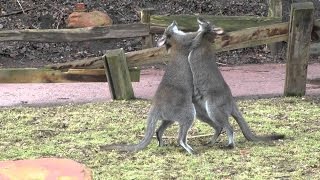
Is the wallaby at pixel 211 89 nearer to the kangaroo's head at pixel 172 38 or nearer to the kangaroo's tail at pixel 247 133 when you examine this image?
the kangaroo's tail at pixel 247 133

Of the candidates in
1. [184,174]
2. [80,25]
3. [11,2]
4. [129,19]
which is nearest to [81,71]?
[184,174]

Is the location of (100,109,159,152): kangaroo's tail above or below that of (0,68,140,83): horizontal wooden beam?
above

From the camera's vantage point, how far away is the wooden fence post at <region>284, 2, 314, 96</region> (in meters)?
8.98

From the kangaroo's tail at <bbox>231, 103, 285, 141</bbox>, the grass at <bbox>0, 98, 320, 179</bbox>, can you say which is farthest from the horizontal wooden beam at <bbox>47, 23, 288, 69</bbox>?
the kangaroo's tail at <bbox>231, 103, 285, 141</bbox>

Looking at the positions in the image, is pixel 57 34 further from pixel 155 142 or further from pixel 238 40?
pixel 155 142

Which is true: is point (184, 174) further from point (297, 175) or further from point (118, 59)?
point (118, 59)

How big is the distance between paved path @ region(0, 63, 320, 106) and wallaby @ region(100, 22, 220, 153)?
10.9 feet

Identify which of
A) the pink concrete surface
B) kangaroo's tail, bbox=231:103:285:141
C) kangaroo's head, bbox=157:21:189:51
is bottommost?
kangaroo's tail, bbox=231:103:285:141

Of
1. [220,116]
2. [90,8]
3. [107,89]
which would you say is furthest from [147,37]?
[220,116]

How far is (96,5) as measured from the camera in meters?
16.8

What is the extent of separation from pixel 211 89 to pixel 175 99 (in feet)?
1.40

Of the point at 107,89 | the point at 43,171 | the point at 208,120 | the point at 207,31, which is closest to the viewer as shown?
the point at 43,171

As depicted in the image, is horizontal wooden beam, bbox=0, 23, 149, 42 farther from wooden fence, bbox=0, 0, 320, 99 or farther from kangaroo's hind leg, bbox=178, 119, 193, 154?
kangaroo's hind leg, bbox=178, 119, 193, 154

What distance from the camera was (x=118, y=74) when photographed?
30.0ft
